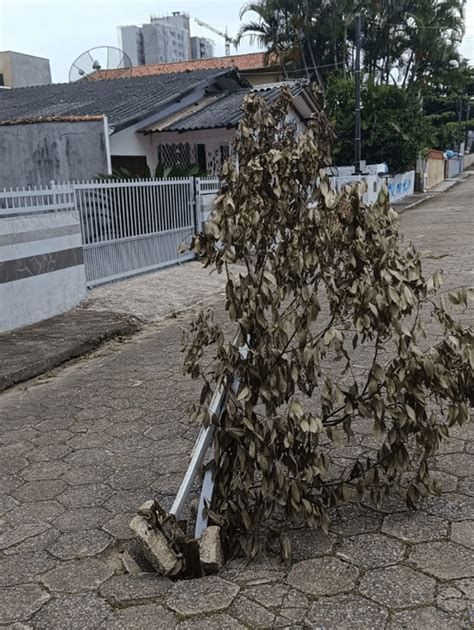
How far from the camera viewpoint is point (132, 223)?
980 cm

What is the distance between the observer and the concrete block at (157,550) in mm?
2646

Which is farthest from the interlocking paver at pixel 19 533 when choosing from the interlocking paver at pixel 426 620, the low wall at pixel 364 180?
the low wall at pixel 364 180

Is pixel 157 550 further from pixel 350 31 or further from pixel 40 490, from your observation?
pixel 350 31

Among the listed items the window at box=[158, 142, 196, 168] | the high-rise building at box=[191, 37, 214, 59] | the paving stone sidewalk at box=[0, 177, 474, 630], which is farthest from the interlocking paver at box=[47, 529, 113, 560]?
the high-rise building at box=[191, 37, 214, 59]

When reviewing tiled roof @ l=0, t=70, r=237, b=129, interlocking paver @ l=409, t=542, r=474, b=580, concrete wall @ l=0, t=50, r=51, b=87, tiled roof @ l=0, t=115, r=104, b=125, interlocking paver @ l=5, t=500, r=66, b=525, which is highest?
concrete wall @ l=0, t=50, r=51, b=87

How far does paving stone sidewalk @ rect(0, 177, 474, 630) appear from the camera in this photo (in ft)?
7.94

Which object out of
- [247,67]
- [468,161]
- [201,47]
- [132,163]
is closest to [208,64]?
[247,67]

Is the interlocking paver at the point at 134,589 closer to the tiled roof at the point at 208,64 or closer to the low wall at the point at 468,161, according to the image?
the tiled roof at the point at 208,64

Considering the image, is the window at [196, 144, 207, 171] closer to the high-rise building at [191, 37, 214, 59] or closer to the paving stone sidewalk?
the paving stone sidewalk

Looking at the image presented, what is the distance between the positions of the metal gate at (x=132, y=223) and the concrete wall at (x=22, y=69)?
919 inches

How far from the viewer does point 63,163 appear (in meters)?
12.9

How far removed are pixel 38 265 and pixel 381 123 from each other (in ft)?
71.4

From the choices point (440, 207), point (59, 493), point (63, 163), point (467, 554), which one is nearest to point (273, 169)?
point (467, 554)

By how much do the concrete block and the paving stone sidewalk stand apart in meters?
0.06
